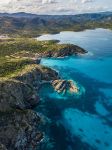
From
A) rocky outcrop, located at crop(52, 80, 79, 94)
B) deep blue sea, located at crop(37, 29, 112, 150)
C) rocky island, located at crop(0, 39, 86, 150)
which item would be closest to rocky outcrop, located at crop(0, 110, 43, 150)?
rocky island, located at crop(0, 39, 86, 150)

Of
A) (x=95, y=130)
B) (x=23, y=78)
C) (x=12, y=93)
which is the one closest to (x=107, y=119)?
(x=95, y=130)

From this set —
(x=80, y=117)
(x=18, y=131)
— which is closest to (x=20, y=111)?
(x=18, y=131)

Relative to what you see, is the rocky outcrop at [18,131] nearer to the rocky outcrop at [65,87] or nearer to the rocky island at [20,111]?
the rocky island at [20,111]

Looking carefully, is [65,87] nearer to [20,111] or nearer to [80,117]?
[80,117]

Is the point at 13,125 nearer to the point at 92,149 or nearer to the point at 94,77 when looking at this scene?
the point at 92,149

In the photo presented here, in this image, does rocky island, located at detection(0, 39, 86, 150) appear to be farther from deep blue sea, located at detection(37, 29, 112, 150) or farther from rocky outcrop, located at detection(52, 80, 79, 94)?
deep blue sea, located at detection(37, 29, 112, 150)

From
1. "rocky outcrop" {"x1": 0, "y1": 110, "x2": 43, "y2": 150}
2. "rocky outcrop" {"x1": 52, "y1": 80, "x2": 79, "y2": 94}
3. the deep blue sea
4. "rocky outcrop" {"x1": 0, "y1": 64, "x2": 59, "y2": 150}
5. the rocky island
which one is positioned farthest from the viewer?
"rocky outcrop" {"x1": 52, "y1": 80, "x2": 79, "y2": 94}
